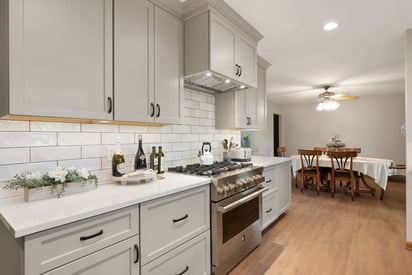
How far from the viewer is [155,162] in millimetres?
1956

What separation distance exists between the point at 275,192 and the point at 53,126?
255 centimetres

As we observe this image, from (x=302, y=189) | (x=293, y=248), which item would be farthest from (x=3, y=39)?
(x=302, y=189)

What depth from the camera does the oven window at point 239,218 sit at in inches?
71.7

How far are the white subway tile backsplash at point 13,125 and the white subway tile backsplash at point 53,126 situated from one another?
0.10ft

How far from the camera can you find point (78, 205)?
108 cm

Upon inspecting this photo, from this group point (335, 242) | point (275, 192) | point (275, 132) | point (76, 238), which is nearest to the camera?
point (76, 238)

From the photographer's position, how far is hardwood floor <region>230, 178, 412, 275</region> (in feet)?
6.46

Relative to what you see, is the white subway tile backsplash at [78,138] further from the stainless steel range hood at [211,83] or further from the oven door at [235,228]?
the oven door at [235,228]

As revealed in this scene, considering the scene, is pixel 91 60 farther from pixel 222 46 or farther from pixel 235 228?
pixel 235 228

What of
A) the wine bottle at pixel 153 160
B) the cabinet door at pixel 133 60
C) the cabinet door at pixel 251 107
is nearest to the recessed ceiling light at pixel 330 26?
the cabinet door at pixel 251 107

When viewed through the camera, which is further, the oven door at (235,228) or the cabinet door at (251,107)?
the cabinet door at (251,107)

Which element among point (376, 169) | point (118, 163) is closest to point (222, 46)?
point (118, 163)

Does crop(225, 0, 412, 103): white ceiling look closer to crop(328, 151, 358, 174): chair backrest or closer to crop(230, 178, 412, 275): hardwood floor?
crop(328, 151, 358, 174): chair backrest

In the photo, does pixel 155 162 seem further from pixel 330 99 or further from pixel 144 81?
pixel 330 99
